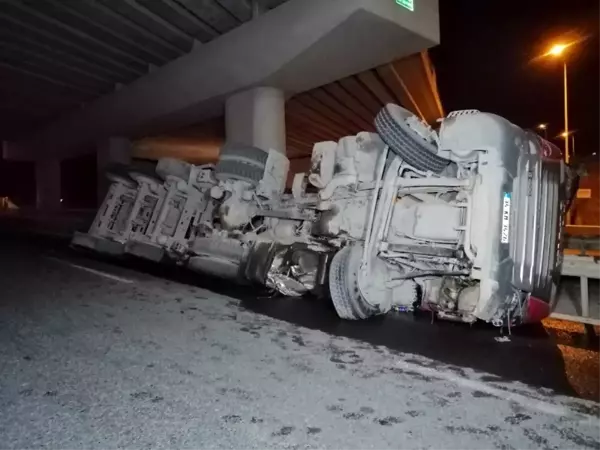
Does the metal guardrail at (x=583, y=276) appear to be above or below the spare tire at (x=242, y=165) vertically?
below

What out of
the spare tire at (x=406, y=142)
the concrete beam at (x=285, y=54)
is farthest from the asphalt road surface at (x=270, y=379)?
the concrete beam at (x=285, y=54)

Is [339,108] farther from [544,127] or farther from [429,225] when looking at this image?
[429,225]

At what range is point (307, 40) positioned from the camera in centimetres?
762

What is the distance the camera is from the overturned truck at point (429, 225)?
3.57 meters

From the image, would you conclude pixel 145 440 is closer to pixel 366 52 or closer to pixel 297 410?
pixel 297 410

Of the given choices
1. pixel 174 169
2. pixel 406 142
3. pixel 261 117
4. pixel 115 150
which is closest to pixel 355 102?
pixel 261 117

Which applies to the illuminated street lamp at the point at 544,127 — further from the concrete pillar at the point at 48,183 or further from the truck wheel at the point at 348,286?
the concrete pillar at the point at 48,183

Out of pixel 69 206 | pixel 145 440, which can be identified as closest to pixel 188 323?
pixel 145 440

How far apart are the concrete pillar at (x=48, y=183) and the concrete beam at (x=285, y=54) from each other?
32.6ft

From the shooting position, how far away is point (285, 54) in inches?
320

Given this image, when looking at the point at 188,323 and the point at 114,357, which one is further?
the point at 188,323

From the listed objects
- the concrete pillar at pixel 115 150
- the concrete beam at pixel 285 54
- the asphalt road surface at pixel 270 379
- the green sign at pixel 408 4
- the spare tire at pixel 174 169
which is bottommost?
the asphalt road surface at pixel 270 379

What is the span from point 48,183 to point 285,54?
1726cm

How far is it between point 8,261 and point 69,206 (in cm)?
2045
